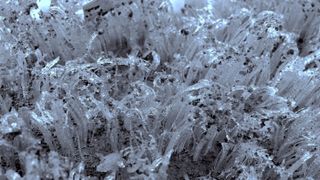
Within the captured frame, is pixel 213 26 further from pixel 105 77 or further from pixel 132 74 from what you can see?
pixel 105 77

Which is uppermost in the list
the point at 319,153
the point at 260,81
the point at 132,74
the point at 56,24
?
the point at 56,24

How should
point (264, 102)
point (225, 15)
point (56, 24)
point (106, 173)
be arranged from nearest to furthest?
point (106, 173) → point (264, 102) → point (56, 24) → point (225, 15)

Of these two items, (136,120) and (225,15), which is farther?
(225,15)

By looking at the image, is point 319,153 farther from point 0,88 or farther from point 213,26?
point 0,88

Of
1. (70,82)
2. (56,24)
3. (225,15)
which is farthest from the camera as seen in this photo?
(225,15)

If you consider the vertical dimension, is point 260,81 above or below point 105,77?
below

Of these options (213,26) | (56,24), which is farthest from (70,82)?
(213,26)
